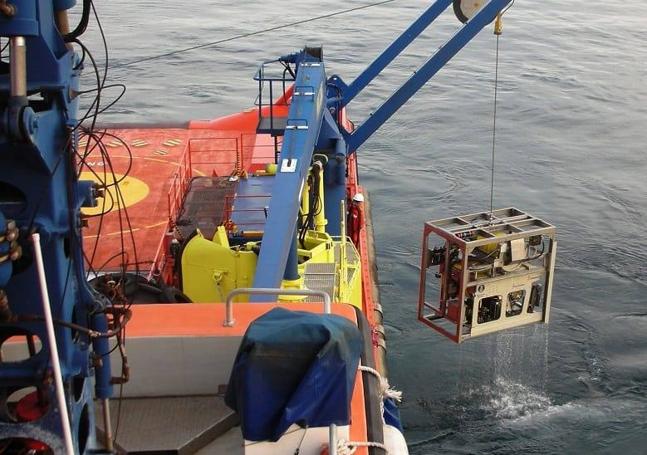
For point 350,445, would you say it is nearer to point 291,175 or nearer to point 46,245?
point 46,245

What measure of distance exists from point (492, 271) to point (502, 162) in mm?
23670

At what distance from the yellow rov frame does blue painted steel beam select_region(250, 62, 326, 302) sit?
233 cm

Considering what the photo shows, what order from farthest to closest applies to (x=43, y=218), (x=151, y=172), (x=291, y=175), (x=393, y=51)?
(x=151, y=172) < (x=393, y=51) < (x=291, y=175) < (x=43, y=218)

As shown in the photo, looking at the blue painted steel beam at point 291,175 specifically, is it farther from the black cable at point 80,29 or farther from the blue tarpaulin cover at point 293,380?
the black cable at point 80,29

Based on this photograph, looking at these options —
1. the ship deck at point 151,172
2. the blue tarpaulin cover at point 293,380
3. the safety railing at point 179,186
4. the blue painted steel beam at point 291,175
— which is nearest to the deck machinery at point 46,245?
the blue tarpaulin cover at point 293,380

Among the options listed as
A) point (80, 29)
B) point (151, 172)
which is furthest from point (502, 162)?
point (80, 29)

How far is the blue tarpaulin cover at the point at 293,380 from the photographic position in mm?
6508

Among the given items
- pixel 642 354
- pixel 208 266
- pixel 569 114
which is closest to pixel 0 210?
pixel 208 266

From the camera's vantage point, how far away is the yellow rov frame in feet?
42.8

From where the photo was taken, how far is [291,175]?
13031mm

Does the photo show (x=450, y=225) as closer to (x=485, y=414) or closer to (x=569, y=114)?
(x=485, y=414)

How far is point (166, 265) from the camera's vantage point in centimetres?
1789

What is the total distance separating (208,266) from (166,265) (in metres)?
3.67

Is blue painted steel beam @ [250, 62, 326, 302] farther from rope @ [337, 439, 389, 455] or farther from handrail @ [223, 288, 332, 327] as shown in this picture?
rope @ [337, 439, 389, 455]
